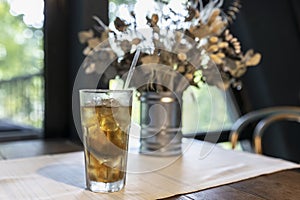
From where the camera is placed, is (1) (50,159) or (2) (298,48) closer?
(1) (50,159)

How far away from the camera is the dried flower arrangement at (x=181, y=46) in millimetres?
1082

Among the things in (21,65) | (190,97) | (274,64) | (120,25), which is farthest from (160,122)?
(274,64)

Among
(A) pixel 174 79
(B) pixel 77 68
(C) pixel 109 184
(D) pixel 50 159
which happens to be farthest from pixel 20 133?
(C) pixel 109 184

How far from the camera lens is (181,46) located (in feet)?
3.59

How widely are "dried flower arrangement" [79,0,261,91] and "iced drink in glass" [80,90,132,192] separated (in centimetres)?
30

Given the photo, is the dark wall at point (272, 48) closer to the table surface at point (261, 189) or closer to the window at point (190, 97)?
the window at point (190, 97)

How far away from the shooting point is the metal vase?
3.70 ft

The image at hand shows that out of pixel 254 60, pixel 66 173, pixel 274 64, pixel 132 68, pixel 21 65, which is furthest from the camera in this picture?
pixel 274 64

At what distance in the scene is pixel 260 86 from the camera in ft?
7.70

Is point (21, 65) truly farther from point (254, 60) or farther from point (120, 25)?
point (254, 60)

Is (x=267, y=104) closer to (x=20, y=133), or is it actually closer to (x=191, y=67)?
(x=191, y=67)

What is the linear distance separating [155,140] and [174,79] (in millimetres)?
215

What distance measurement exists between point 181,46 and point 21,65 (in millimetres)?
976

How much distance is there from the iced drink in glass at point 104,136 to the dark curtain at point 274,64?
1.63 m
